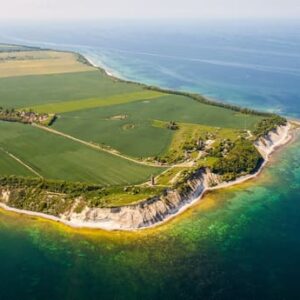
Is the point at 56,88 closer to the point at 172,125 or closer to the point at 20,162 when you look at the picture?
the point at 172,125

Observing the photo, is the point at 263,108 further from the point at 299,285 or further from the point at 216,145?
the point at 299,285

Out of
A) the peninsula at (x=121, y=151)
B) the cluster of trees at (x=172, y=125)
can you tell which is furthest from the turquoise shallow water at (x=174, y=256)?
the cluster of trees at (x=172, y=125)

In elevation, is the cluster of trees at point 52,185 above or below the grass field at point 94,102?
below

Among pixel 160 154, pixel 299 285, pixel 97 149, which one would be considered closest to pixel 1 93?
pixel 97 149

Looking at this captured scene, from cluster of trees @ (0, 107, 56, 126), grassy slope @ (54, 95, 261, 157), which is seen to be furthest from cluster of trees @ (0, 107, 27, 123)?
grassy slope @ (54, 95, 261, 157)

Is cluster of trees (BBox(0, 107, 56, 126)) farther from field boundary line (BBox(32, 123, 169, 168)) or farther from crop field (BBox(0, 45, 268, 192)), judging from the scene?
field boundary line (BBox(32, 123, 169, 168))

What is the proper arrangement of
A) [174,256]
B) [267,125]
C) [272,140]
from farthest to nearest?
[267,125], [272,140], [174,256]

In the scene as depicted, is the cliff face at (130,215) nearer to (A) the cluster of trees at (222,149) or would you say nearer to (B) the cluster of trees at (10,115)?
(A) the cluster of trees at (222,149)

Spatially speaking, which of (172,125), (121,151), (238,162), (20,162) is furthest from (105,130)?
(238,162)
